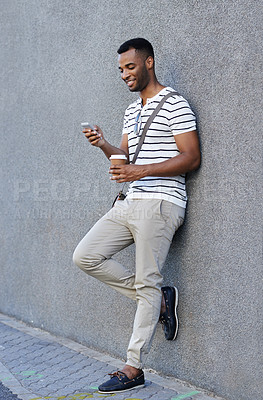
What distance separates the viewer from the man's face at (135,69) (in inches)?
171

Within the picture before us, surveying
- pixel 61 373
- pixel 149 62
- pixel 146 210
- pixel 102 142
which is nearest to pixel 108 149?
pixel 102 142

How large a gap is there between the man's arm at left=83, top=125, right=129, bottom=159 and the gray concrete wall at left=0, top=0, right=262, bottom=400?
584 mm

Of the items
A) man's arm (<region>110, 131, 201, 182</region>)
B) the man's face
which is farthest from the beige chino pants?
the man's face

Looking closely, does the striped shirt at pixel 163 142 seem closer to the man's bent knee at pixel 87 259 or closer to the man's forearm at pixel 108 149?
the man's forearm at pixel 108 149

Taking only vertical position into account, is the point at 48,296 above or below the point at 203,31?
below

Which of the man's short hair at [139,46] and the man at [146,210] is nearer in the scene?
the man at [146,210]

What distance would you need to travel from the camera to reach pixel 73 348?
18.4 feet

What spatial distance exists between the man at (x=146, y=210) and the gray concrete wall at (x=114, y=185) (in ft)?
0.45

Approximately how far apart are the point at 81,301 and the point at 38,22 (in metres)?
2.92

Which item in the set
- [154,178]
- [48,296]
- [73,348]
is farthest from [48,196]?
[154,178]

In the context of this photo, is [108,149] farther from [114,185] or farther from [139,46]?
[114,185]

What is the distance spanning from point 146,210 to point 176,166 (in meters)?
0.36

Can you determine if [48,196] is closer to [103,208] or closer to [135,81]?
[103,208]

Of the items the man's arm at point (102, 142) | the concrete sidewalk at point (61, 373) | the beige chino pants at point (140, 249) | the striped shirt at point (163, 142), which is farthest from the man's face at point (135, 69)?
the concrete sidewalk at point (61, 373)
